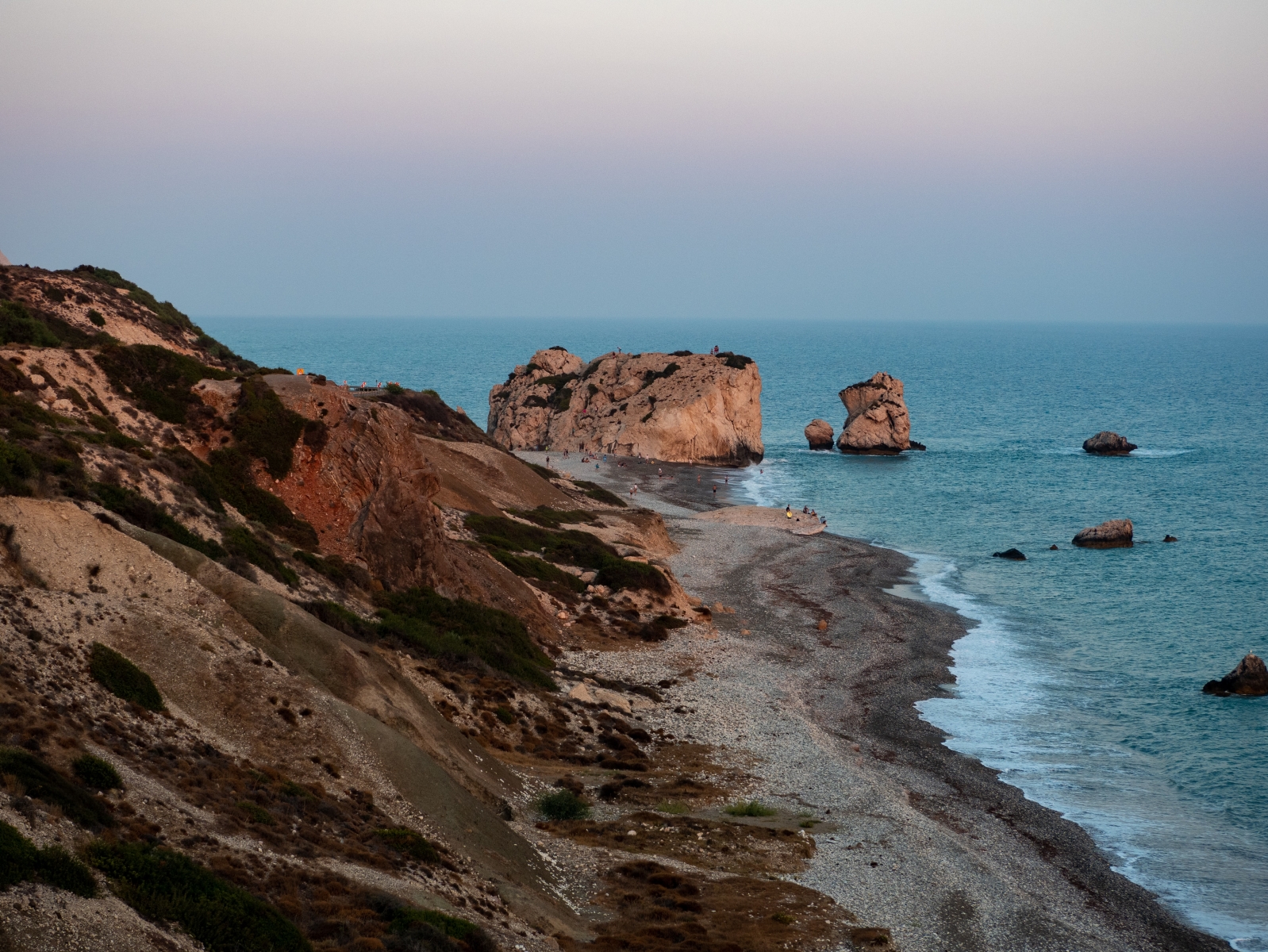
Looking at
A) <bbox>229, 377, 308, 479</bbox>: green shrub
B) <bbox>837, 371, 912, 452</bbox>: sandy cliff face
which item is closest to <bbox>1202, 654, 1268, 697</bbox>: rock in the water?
<bbox>229, 377, 308, 479</bbox>: green shrub

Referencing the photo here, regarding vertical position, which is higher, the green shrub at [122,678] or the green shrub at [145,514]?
the green shrub at [145,514]

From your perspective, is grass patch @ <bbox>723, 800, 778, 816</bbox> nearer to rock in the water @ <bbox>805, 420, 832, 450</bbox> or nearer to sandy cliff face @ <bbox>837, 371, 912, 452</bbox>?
sandy cliff face @ <bbox>837, 371, 912, 452</bbox>

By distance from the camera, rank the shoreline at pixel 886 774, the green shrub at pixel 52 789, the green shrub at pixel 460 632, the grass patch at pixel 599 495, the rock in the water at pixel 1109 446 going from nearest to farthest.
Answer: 1. the green shrub at pixel 52 789
2. the shoreline at pixel 886 774
3. the green shrub at pixel 460 632
4. the grass patch at pixel 599 495
5. the rock in the water at pixel 1109 446

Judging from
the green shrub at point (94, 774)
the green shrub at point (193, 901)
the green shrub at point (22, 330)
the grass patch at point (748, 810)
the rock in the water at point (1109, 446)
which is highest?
the green shrub at point (22, 330)

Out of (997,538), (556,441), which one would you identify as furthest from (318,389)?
(556,441)

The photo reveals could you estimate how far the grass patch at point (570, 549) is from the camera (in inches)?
1838

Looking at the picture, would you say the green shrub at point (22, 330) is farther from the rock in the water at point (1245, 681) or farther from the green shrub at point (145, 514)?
the rock in the water at point (1245, 681)

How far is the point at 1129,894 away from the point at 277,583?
21.0m

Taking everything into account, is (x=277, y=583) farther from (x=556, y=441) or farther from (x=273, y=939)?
(x=556, y=441)

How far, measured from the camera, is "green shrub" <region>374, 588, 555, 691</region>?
3039cm

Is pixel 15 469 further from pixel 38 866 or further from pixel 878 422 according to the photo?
pixel 878 422

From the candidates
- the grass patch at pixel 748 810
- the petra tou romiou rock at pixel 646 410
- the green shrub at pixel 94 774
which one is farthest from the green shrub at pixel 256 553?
the petra tou romiou rock at pixel 646 410

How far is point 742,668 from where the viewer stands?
4044cm

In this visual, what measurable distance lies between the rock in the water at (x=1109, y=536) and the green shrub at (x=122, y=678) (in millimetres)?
61662
